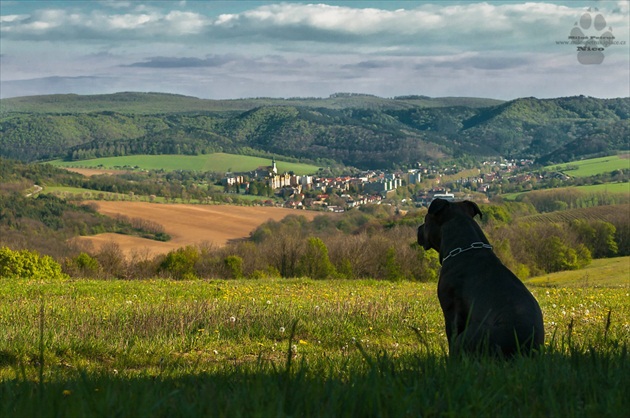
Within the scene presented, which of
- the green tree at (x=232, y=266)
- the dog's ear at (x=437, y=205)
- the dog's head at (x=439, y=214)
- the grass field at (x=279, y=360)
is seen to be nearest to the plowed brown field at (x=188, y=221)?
the green tree at (x=232, y=266)

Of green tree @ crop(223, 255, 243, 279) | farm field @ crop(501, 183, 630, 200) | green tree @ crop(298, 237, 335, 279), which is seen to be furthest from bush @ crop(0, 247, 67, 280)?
farm field @ crop(501, 183, 630, 200)

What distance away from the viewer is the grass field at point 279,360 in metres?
3.29

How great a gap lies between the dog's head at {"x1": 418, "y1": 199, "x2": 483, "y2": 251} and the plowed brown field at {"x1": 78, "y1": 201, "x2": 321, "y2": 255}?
83023 mm

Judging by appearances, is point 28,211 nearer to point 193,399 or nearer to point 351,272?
point 351,272

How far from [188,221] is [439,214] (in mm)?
115413

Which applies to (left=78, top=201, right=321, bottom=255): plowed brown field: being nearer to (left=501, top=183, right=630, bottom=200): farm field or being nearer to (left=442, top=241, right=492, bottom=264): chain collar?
(left=501, top=183, right=630, bottom=200): farm field

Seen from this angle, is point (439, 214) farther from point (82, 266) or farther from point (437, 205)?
point (82, 266)

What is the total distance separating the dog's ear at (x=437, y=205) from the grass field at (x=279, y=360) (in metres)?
1.43

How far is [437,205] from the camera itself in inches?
293

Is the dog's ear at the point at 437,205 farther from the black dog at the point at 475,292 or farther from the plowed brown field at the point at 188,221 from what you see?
the plowed brown field at the point at 188,221

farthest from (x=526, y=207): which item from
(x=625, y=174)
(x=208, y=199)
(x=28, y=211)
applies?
(x=28, y=211)

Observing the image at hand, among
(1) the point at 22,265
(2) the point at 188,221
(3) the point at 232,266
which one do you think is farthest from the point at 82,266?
(2) the point at 188,221

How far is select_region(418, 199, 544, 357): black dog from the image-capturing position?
223 inches

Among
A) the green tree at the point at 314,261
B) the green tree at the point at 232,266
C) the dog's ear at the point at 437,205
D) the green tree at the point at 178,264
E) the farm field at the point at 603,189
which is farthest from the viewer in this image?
the farm field at the point at 603,189
